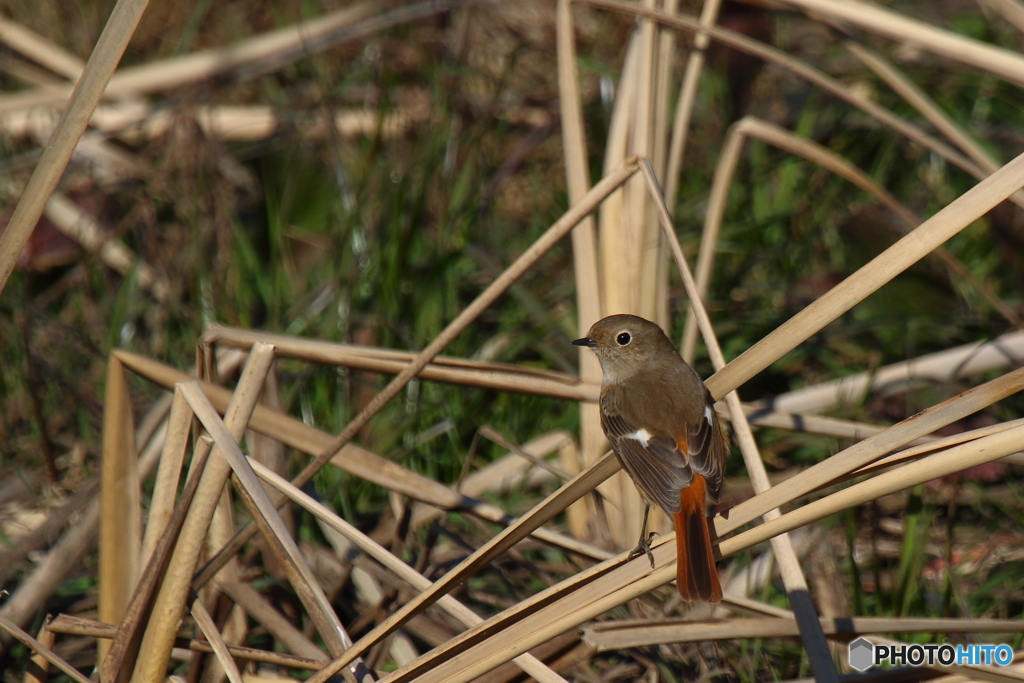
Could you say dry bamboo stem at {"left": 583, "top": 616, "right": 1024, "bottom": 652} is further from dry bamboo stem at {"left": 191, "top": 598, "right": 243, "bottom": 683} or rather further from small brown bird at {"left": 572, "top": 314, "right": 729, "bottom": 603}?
dry bamboo stem at {"left": 191, "top": 598, "right": 243, "bottom": 683}

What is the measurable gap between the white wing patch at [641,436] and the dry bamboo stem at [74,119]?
157 cm

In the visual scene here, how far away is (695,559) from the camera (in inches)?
82.7

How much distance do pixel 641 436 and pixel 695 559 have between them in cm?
60

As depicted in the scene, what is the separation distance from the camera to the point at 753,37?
15.4 ft

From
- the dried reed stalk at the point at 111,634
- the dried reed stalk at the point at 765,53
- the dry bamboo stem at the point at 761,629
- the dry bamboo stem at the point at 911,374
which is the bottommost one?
the dried reed stalk at the point at 111,634

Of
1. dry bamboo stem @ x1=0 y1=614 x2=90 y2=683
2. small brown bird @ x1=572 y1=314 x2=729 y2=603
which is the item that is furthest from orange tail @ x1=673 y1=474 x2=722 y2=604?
dry bamboo stem @ x1=0 y1=614 x2=90 y2=683

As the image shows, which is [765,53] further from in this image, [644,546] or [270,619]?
[270,619]

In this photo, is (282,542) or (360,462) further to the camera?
(360,462)

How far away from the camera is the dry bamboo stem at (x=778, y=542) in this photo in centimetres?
202

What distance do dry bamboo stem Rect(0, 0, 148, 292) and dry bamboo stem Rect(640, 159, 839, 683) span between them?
1331 mm

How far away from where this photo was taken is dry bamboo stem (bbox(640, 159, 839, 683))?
202cm

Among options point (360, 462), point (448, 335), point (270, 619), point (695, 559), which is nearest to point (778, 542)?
point (695, 559)

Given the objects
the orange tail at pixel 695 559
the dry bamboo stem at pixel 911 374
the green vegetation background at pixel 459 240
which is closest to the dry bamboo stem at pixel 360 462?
the orange tail at pixel 695 559

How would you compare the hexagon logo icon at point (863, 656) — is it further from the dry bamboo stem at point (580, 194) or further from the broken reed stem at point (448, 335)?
the broken reed stem at point (448, 335)
